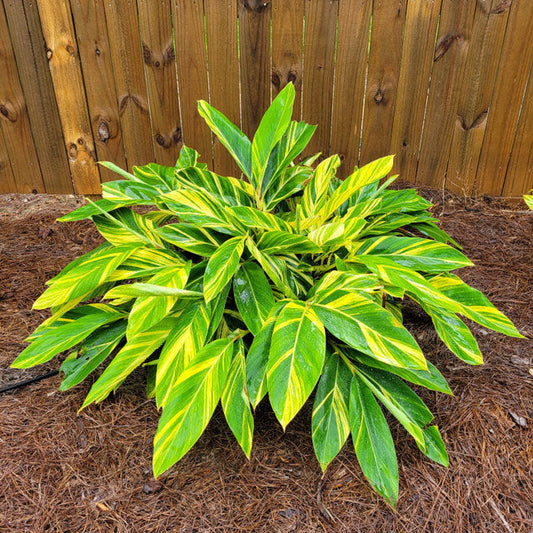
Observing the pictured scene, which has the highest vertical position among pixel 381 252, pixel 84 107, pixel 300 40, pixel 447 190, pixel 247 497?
pixel 300 40

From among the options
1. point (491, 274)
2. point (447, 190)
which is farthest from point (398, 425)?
point (447, 190)

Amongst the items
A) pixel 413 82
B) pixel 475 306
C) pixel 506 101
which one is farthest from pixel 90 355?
pixel 506 101

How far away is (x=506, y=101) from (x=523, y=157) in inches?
15.6

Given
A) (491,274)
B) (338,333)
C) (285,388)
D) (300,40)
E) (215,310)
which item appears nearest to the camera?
(285,388)

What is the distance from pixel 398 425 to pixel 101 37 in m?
2.84

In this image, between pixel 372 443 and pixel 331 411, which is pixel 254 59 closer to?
pixel 331 411

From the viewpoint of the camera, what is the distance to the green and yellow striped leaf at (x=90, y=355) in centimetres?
147

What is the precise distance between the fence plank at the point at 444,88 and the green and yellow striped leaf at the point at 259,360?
88.2 inches

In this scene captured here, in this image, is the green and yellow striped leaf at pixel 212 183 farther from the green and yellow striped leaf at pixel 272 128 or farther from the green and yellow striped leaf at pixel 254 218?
the green and yellow striped leaf at pixel 254 218

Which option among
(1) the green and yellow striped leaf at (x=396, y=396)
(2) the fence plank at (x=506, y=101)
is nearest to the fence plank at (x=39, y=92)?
(1) the green and yellow striped leaf at (x=396, y=396)

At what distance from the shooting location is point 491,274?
2.14 metres

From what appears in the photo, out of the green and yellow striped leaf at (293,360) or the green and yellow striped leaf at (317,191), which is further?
the green and yellow striped leaf at (317,191)

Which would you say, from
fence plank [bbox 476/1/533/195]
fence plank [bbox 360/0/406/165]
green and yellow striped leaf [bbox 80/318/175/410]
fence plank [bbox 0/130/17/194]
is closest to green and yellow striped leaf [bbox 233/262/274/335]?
green and yellow striped leaf [bbox 80/318/175/410]

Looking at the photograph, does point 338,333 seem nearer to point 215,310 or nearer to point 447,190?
point 215,310
